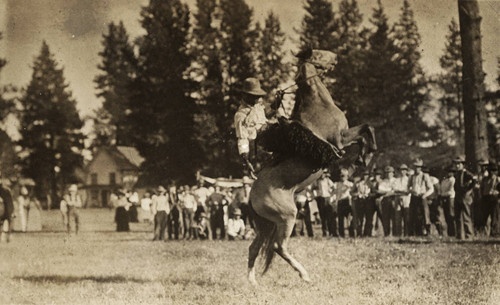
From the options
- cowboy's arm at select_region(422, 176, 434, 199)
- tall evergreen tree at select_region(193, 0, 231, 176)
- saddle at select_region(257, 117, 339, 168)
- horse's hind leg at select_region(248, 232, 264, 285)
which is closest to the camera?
saddle at select_region(257, 117, 339, 168)

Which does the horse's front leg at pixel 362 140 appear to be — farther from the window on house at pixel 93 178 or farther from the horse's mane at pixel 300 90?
the window on house at pixel 93 178

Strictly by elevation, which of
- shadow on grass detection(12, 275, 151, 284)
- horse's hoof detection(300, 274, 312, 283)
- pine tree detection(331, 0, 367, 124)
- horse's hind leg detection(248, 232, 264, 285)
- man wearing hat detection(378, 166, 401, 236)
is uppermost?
pine tree detection(331, 0, 367, 124)

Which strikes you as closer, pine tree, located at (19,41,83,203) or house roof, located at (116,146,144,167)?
pine tree, located at (19,41,83,203)

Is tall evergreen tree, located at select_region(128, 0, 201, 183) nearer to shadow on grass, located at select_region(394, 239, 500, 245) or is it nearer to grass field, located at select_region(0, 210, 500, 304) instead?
shadow on grass, located at select_region(394, 239, 500, 245)

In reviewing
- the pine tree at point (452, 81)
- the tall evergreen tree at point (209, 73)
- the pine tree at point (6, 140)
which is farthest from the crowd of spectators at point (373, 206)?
the pine tree at point (6, 140)

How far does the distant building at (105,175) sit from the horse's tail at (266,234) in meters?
25.6

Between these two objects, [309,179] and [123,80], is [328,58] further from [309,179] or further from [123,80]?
[123,80]

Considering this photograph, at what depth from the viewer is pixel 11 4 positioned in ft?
23.4

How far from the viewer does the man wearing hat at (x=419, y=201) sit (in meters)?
11.9

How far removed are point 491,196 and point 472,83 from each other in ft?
6.93

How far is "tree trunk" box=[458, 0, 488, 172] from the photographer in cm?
944

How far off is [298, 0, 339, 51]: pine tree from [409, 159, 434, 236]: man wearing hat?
369 cm

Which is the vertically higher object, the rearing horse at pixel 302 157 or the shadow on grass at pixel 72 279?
the rearing horse at pixel 302 157

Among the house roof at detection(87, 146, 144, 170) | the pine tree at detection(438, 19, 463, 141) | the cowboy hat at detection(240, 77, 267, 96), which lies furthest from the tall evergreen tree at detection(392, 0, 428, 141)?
the house roof at detection(87, 146, 144, 170)
